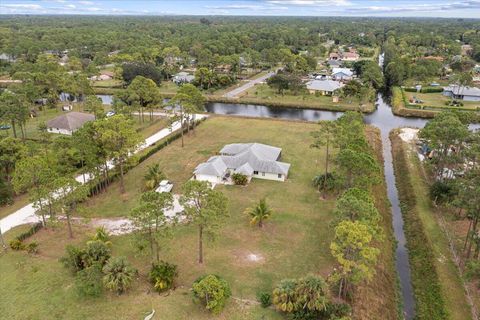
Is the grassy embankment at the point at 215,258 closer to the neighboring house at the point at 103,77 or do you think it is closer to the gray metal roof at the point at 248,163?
the gray metal roof at the point at 248,163

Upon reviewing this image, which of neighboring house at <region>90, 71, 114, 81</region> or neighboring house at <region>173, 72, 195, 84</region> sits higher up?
neighboring house at <region>173, 72, 195, 84</region>

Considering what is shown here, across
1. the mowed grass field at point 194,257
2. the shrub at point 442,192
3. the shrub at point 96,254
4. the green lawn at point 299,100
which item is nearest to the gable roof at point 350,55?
the green lawn at point 299,100

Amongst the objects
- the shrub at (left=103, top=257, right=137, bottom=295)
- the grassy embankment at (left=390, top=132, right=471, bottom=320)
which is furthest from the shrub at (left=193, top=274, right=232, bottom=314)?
the grassy embankment at (left=390, top=132, right=471, bottom=320)

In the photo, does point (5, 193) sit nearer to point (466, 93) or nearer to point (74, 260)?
point (74, 260)

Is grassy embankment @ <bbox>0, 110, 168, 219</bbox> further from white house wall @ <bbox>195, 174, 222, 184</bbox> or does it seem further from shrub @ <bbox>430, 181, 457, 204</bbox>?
shrub @ <bbox>430, 181, 457, 204</bbox>

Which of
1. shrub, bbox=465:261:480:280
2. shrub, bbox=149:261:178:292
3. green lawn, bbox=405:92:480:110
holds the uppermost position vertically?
shrub, bbox=465:261:480:280

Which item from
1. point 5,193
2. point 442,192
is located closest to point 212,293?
point 442,192

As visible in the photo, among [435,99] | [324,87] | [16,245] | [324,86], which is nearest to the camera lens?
[16,245]
